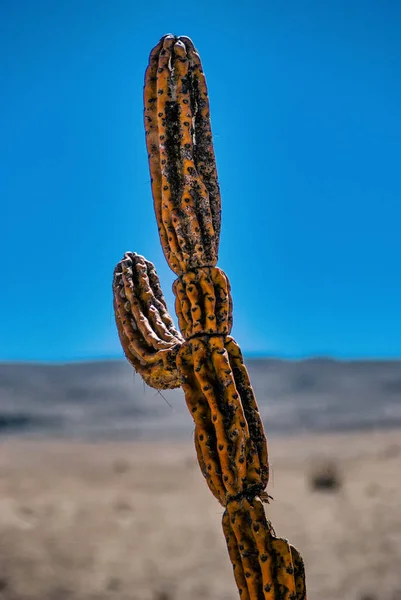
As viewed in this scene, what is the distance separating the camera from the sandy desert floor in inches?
622

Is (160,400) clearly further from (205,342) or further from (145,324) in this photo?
(205,342)

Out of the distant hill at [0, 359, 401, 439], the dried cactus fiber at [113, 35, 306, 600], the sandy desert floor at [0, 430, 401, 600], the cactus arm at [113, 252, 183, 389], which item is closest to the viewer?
the dried cactus fiber at [113, 35, 306, 600]

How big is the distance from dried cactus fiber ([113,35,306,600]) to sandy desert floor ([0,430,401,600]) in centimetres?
874

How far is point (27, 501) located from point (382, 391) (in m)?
32.4

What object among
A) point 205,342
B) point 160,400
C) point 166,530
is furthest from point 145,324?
point 160,400

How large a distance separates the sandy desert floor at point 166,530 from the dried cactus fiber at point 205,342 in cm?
874

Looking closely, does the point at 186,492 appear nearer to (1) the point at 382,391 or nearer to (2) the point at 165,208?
(2) the point at 165,208

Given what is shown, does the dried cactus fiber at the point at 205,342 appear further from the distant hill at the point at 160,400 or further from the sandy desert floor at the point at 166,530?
the distant hill at the point at 160,400

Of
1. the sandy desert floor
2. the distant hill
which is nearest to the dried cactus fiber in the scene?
the sandy desert floor

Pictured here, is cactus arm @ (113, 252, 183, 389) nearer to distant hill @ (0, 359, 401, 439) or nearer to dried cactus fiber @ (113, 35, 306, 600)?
dried cactus fiber @ (113, 35, 306, 600)

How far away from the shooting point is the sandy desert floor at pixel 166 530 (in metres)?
15.8

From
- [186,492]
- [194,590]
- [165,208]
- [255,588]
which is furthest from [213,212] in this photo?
[186,492]

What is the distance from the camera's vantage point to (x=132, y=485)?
2584 centimetres

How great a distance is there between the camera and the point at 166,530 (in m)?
19.4
